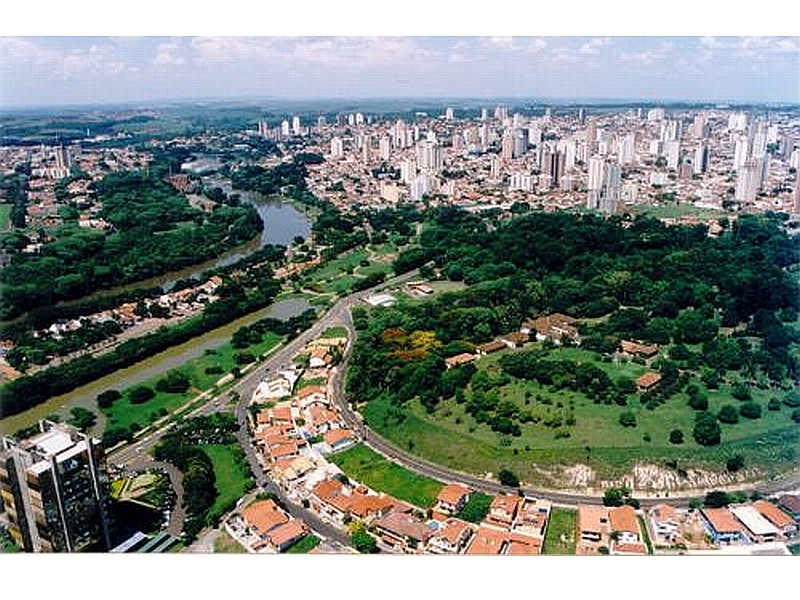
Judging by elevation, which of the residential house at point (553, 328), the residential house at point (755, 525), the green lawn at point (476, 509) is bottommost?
the green lawn at point (476, 509)

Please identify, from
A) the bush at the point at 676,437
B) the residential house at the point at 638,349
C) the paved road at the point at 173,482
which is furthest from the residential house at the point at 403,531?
the residential house at the point at 638,349

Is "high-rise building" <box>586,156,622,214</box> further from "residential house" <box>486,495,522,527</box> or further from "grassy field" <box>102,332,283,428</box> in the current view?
"residential house" <box>486,495,522,527</box>

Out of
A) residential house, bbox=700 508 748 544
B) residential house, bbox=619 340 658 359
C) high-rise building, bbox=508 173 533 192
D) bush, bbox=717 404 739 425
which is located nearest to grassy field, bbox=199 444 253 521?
residential house, bbox=700 508 748 544

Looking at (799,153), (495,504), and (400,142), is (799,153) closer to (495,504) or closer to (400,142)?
(400,142)

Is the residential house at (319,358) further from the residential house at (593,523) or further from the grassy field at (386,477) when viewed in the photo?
the residential house at (593,523)

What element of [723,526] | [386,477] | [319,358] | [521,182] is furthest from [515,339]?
[521,182]

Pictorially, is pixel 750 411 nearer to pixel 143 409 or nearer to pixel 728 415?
pixel 728 415
